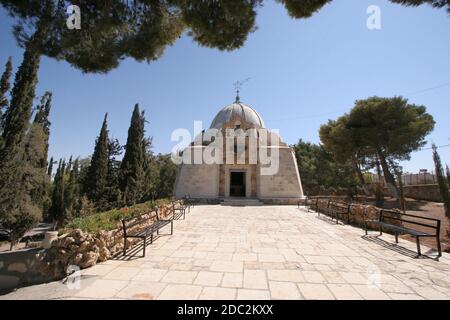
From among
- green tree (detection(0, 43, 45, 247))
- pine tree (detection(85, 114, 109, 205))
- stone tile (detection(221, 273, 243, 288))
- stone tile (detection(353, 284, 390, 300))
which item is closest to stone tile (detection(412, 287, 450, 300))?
stone tile (detection(353, 284, 390, 300))

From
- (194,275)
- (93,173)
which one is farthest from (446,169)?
(93,173)

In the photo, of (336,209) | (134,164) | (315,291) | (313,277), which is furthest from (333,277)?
(134,164)

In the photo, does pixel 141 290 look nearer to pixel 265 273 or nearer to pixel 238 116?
pixel 265 273

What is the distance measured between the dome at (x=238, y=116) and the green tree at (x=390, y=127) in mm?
8362

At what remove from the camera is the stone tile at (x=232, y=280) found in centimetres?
312

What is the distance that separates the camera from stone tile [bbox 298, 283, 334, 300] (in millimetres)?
2791

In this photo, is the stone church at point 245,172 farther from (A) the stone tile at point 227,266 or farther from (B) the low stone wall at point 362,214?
(A) the stone tile at point 227,266

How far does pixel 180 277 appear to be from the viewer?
337cm

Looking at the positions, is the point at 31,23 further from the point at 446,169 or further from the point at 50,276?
the point at 446,169

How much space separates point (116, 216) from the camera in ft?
17.4

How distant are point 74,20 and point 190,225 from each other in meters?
6.39

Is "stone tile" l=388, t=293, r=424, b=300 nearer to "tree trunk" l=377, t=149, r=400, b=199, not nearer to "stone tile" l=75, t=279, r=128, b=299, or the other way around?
"stone tile" l=75, t=279, r=128, b=299

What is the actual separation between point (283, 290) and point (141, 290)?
1901mm

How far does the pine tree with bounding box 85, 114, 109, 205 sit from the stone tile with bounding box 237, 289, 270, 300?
37.3ft
